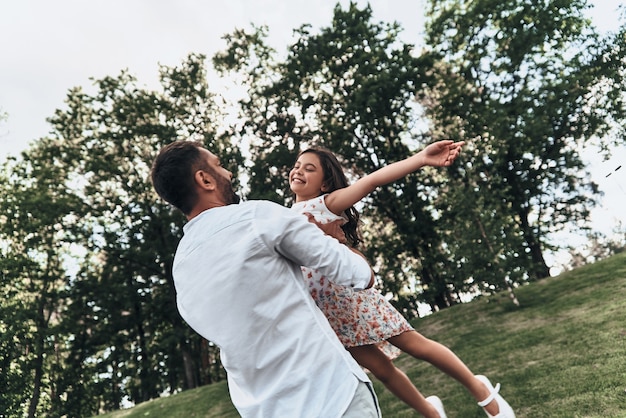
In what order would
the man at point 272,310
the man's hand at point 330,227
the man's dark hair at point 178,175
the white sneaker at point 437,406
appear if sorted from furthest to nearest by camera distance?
1. the white sneaker at point 437,406
2. the man's hand at point 330,227
3. the man's dark hair at point 178,175
4. the man at point 272,310

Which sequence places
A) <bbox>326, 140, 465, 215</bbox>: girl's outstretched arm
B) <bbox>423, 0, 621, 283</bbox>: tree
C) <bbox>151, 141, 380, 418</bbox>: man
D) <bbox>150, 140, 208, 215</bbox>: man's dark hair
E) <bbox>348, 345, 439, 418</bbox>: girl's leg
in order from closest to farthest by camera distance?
<bbox>151, 141, 380, 418</bbox>: man < <bbox>150, 140, 208, 215</bbox>: man's dark hair < <bbox>326, 140, 465, 215</bbox>: girl's outstretched arm < <bbox>348, 345, 439, 418</bbox>: girl's leg < <bbox>423, 0, 621, 283</bbox>: tree

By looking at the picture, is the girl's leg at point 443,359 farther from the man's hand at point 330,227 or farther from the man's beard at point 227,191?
the man's beard at point 227,191

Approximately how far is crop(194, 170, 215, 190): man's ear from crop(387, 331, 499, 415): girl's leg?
5.44 ft

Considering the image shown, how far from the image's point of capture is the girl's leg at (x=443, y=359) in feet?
8.63

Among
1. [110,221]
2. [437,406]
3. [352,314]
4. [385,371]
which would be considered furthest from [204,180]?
[110,221]

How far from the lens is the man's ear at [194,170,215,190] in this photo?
5.60 feet

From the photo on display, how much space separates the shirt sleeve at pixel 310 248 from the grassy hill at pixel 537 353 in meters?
2.62

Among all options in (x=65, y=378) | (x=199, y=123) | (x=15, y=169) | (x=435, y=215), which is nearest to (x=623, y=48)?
(x=435, y=215)

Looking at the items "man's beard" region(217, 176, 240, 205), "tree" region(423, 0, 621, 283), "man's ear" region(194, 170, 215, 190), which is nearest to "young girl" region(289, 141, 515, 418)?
"man's beard" region(217, 176, 240, 205)

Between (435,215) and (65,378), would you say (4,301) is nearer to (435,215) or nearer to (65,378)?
(65,378)

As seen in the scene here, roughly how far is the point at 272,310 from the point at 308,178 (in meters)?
1.50

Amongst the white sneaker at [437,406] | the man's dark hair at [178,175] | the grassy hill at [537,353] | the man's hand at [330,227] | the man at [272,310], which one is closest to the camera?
the man at [272,310]

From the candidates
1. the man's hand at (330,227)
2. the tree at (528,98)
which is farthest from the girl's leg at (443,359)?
the tree at (528,98)

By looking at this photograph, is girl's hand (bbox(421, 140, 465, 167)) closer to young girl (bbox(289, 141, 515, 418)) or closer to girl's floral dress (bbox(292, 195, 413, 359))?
young girl (bbox(289, 141, 515, 418))
